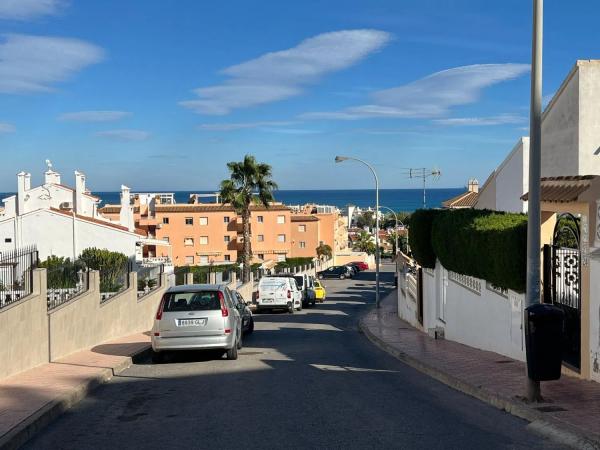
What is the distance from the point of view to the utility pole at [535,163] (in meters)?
9.81

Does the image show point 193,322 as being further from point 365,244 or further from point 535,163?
point 365,244

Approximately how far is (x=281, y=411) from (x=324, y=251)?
97861mm

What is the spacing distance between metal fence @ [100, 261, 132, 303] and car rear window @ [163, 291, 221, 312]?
5.28 m

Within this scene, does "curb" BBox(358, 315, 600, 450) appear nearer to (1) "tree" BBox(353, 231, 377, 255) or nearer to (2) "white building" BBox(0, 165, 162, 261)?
(2) "white building" BBox(0, 165, 162, 261)

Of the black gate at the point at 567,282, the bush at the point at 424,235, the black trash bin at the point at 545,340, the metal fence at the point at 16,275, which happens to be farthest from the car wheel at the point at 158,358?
the bush at the point at 424,235

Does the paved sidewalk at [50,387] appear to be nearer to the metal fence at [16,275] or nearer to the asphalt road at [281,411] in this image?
the asphalt road at [281,411]

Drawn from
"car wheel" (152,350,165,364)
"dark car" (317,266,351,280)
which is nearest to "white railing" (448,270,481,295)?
"car wheel" (152,350,165,364)

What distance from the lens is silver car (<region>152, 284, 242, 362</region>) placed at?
16125 mm

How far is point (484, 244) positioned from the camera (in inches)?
656

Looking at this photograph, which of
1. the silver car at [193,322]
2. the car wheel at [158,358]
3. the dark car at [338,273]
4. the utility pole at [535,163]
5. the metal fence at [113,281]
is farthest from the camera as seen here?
the dark car at [338,273]

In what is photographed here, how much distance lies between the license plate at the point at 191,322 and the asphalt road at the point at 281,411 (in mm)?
874

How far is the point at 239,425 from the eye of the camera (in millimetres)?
9266

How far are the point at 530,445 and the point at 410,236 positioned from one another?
703 inches

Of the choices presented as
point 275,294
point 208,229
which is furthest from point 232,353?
point 208,229
